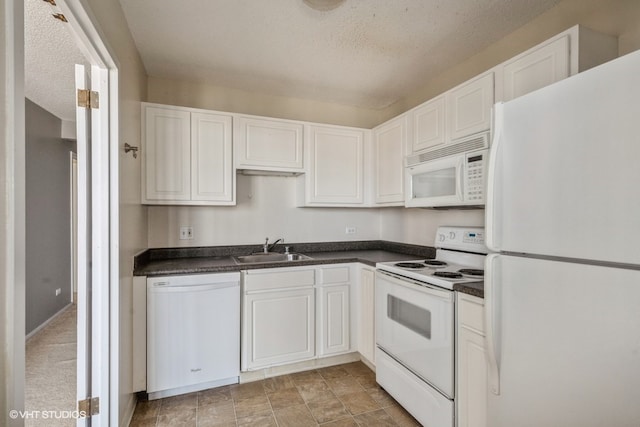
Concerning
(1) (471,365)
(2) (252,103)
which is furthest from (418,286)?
(2) (252,103)

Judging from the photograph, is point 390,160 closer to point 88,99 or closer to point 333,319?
point 333,319

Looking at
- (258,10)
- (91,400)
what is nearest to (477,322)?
(91,400)

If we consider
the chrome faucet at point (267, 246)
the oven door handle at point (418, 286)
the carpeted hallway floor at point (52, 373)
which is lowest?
the carpeted hallway floor at point (52, 373)

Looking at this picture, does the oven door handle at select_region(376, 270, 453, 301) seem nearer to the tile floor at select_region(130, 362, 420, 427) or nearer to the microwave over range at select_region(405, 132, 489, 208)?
the microwave over range at select_region(405, 132, 489, 208)

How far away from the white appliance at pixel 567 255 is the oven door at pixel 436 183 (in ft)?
2.24

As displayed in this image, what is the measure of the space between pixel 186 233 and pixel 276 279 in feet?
3.24

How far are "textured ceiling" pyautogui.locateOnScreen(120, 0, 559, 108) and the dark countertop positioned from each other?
62.4 inches

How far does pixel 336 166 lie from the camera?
2949mm

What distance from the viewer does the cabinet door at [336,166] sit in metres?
2.86

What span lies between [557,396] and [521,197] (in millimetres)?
709

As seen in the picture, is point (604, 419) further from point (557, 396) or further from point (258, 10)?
point (258, 10)

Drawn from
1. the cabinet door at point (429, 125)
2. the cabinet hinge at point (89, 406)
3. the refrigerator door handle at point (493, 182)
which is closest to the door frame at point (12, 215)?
the cabinet hinge at point (89, 406)

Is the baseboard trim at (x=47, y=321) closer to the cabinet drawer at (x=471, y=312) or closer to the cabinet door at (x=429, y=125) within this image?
the cabinet drawer at (x=471, y=312)

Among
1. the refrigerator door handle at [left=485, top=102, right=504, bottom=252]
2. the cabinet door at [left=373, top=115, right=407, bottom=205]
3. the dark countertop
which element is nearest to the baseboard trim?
the dark countertop
